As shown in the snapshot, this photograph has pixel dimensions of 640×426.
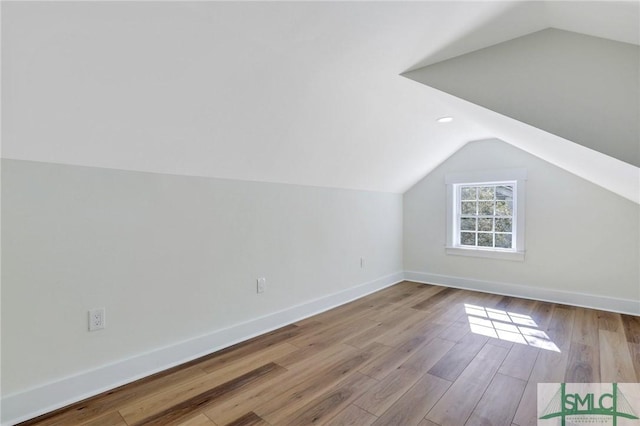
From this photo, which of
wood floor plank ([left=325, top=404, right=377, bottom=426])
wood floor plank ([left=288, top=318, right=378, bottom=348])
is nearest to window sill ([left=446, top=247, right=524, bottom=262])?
wood floor plank ([left=288, top=318, right=378, bottom=348])

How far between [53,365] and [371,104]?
2637 mm

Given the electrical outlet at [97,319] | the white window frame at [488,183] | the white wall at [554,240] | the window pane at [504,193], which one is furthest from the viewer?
the window pane at [504,193]

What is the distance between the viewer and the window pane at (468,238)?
4.16 m

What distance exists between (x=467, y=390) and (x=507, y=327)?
1.28 metres

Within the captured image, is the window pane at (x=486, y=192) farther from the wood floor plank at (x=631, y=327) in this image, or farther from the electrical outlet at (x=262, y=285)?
the electrical outlet at (x=262, y=285)

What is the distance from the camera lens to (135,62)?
136 cm

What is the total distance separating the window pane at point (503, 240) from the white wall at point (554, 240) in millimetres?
234

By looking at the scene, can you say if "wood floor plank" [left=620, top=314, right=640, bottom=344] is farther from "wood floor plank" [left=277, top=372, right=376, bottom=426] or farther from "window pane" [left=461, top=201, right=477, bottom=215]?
"wood floor plank" [left=277, top=372, right=376, bottom=426]

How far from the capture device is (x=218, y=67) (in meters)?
1.54

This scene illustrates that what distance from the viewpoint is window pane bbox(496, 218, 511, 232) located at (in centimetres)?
386

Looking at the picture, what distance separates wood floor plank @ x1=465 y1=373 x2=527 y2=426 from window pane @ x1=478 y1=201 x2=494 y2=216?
2616 mm

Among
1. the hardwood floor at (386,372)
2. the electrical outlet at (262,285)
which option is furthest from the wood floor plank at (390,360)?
the electrical outlet at (262,285)

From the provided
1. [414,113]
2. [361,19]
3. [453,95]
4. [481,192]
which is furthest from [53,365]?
[481,192]
